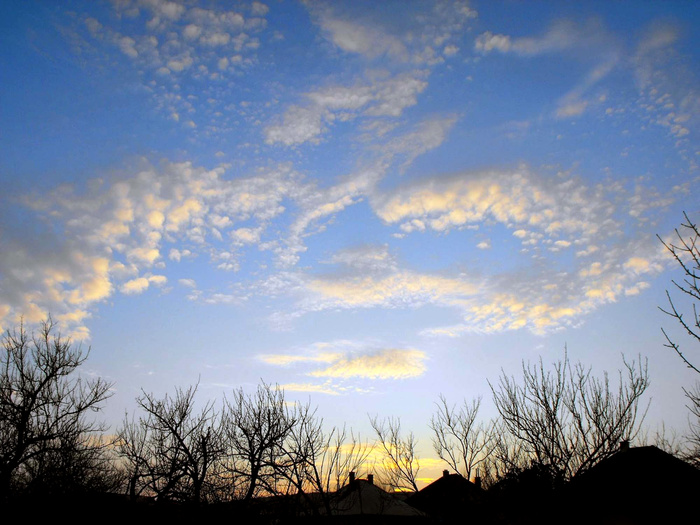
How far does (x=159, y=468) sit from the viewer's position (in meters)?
18.1

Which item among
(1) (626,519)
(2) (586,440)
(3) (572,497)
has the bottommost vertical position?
(1) (626,519)

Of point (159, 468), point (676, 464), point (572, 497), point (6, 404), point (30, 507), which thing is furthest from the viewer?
point (676, 464)

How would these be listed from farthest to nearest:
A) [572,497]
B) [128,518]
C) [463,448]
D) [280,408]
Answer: [463,448], [280,408], [572,497], [128,518]

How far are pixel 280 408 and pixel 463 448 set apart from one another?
10079 mm

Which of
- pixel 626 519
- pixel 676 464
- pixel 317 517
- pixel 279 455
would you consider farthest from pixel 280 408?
pixel 676 464

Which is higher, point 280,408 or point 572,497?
point 280,408

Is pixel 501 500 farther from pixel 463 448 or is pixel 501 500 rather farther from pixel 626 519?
pixel 626 519

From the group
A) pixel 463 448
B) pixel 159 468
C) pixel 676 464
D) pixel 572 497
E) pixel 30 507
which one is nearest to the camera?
pixel 30 507

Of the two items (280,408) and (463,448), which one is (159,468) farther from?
(463,448)

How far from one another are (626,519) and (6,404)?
24892 millimetres

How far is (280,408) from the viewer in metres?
20.4

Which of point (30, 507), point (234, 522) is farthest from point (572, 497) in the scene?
point (30, 507)

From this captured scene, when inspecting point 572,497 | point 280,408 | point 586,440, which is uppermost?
point 280,408

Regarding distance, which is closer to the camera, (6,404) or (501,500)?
(6,404)
